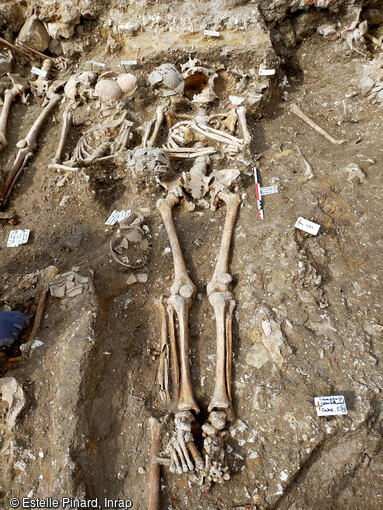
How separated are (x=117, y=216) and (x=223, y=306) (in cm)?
230

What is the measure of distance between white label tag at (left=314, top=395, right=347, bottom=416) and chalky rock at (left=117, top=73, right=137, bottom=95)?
6.20m

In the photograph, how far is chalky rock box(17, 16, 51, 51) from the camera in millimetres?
6977

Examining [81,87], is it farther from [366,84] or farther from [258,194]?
[366,84]

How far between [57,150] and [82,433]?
489 cm

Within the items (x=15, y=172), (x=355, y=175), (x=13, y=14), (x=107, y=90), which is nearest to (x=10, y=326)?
(x=15, y=172)

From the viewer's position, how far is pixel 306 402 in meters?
2.79

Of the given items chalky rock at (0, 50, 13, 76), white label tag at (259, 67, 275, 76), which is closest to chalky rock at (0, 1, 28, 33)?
chalky rock at (0, 50, 13, 76)

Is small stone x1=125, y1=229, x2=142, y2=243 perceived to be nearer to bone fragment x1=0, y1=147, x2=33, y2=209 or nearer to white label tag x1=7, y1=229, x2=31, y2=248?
white label tag x1=7, y1=229, x2=31, y2=248

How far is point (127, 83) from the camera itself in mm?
6043

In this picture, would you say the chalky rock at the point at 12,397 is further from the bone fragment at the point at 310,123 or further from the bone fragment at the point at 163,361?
the bone fragment at the point at 310,123

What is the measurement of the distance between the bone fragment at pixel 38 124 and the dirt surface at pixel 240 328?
0.30m

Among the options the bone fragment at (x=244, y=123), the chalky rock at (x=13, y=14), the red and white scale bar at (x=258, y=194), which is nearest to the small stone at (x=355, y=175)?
the red and white scale bar at (x=258, y=194)

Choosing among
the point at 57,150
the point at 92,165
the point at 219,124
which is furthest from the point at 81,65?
the point at 219,124

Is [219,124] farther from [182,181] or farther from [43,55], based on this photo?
[43,55]
